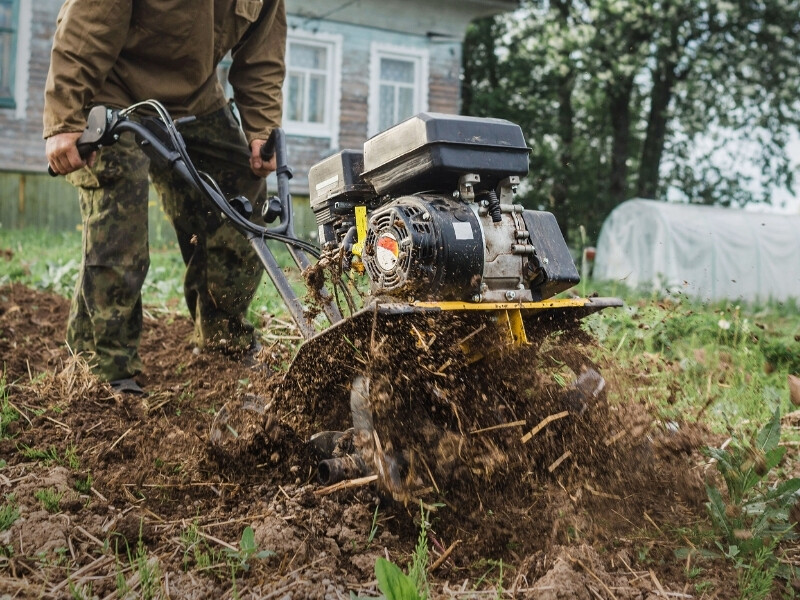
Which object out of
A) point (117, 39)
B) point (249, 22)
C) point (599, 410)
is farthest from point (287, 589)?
point (249, 22)

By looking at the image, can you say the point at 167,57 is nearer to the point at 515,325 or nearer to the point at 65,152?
the point at 65,152

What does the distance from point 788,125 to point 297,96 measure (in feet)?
31.7

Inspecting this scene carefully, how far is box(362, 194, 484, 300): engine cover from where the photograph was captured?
7.47 feet

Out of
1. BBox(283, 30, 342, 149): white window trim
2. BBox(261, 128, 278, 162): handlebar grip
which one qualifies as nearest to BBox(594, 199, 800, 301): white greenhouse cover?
BBox(283, 30, 342, 149): white window trim

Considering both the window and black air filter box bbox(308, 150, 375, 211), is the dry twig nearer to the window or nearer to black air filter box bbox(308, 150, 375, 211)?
black air filter box bbox(308, 150, 375, 211)

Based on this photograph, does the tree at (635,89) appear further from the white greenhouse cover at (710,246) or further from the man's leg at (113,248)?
the man's leg at (113,248)

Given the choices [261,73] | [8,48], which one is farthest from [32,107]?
[261,73]

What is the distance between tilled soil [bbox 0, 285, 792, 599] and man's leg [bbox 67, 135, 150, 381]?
0.57 metres

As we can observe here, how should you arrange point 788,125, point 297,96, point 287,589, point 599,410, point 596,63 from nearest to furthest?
1. point 287,589
2. point 599,410
3. point 297,96
4. point 596,63
5. point 788,125

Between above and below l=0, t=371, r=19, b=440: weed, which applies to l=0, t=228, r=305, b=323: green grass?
above

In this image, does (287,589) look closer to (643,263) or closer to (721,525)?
(721,525)

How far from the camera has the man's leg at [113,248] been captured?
3363 mm

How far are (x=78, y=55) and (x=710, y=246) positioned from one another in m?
9.29

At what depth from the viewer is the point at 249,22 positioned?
372cm
